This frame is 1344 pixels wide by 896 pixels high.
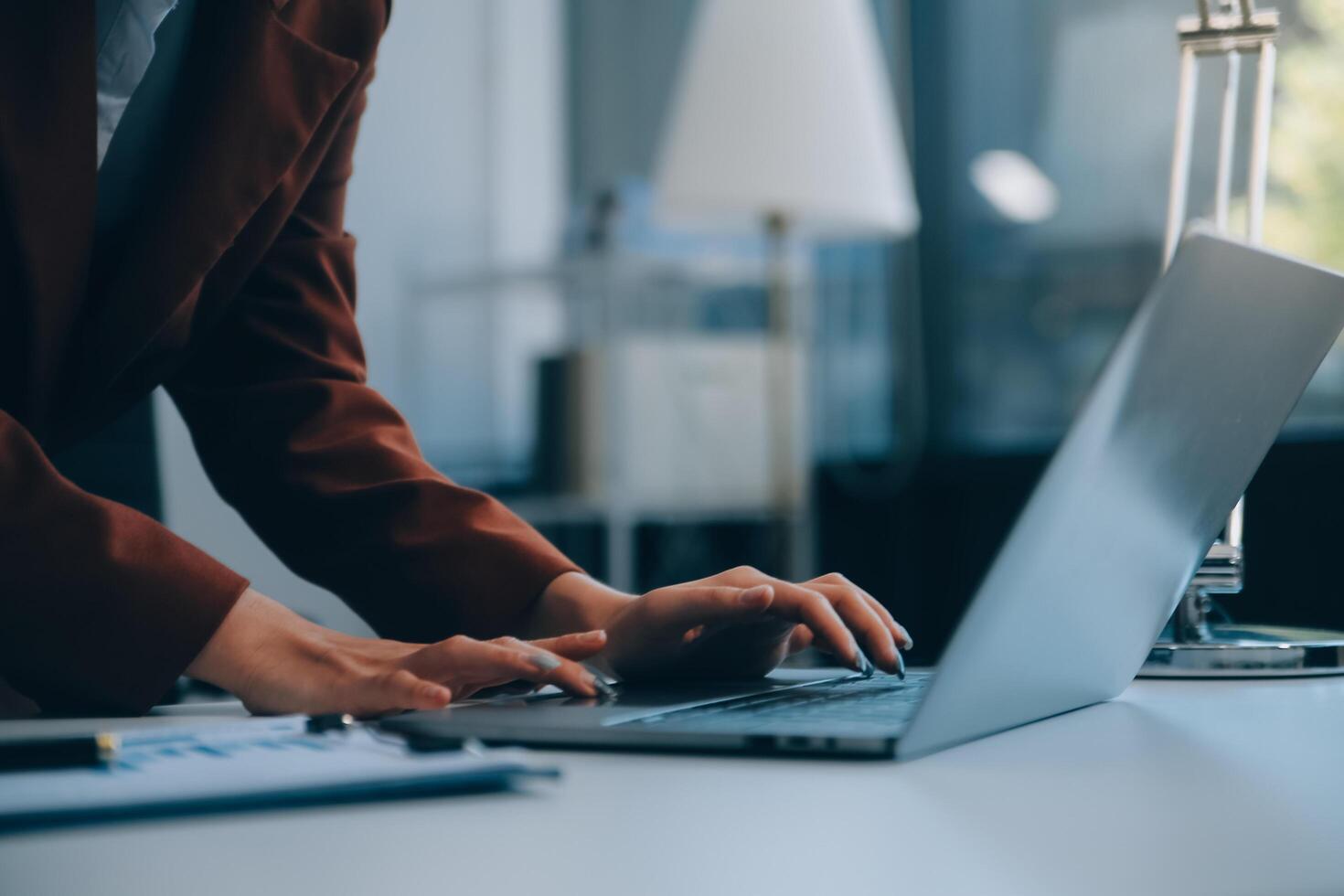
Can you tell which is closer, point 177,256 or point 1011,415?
point 177,256

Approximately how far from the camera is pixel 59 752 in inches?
17.3

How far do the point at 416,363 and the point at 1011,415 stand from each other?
1.50 metres

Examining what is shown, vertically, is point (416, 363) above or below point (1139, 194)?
below

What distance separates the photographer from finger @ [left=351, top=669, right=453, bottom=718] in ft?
1.94

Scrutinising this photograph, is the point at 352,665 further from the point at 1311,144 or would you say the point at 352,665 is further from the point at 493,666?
the point at 1311,144

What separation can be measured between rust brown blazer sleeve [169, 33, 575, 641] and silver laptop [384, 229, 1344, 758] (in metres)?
0.21

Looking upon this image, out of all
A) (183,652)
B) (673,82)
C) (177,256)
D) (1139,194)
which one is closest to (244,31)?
(177,256)

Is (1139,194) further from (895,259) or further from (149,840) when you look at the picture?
(149,840)

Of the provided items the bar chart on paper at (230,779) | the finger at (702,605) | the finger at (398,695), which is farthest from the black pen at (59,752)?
the finger at (702,605)

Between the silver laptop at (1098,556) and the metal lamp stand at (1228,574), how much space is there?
11 cm

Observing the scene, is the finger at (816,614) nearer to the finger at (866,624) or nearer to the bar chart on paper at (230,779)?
the finger at (866,624)

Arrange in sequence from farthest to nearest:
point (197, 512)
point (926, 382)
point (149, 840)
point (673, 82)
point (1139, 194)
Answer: point (673, 82)
point (926, 382)
point (1139, 194)
point (197, 512)
point (149, 840)

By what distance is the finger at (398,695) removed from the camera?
0.59 m

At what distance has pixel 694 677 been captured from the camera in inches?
29.7
